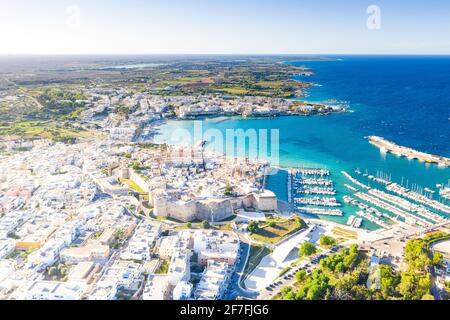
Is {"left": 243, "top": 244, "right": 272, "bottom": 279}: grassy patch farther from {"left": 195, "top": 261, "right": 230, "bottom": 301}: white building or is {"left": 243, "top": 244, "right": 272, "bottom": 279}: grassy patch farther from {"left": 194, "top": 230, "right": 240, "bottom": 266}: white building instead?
{"left": 195, "top": 261, "right": 230, "bottom": 301}: white building

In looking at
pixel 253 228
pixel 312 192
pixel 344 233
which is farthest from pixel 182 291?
pixel 312 192

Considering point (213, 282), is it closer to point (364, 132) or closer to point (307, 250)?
point (307, 250)

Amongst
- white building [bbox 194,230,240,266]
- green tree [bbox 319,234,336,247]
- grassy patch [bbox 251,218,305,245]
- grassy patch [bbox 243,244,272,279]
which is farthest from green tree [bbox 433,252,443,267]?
white building [bbox 194,230,240,266]

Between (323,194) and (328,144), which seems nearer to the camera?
(323,194)

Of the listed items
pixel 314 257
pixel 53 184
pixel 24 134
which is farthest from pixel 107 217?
pixel 24 134
